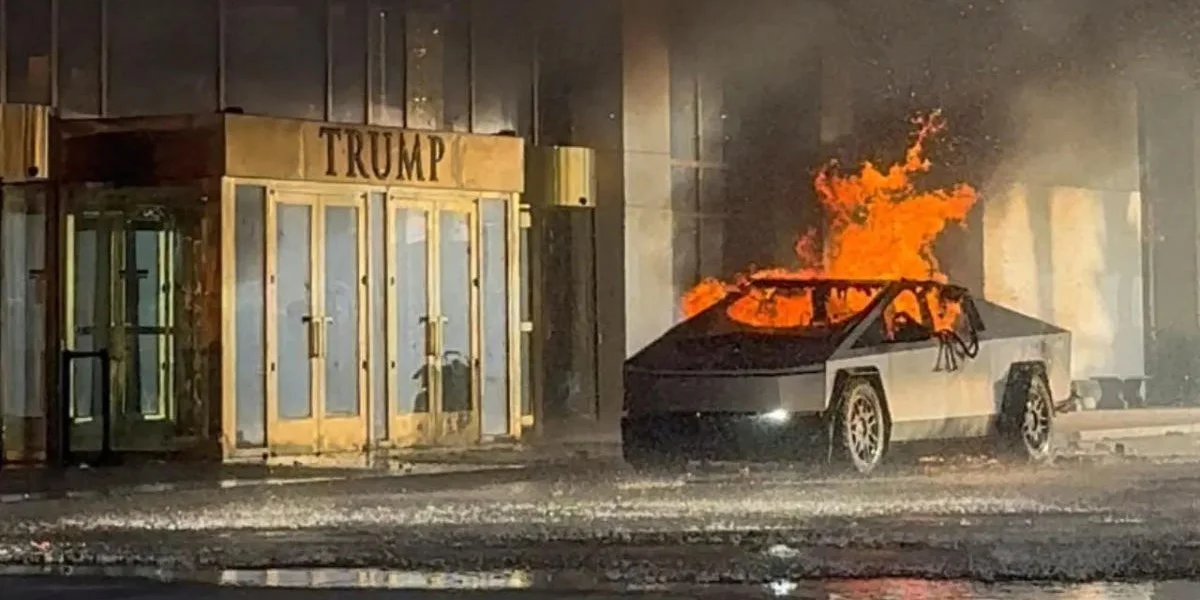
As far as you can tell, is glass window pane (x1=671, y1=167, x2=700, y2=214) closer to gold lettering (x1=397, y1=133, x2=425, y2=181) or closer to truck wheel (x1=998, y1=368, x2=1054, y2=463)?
gold lettering (x1=397, y1=133, x2=425, y2=181)

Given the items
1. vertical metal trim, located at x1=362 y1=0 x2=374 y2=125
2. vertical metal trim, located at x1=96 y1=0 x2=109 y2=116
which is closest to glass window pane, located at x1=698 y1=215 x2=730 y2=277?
vertical metal trim, located at x1=362 y1=0 x2=374 y2=125

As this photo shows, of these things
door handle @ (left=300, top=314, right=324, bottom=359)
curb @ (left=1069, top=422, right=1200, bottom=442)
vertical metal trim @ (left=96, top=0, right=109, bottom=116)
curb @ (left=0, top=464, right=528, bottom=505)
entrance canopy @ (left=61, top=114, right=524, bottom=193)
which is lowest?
curb @ (left=0, top=464, right=528, bottom=505)

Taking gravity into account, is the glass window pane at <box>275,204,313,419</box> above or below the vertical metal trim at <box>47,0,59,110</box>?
below

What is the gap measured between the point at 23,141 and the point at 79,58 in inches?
87.9

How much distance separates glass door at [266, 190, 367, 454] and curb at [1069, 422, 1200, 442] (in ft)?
26.6

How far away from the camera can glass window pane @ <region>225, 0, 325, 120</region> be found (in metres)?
26.7

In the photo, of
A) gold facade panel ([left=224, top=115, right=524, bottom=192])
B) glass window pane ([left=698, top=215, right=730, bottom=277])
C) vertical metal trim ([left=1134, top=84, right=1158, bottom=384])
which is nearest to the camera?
gold facade panel ([left=224, top=115, right=524, bottom=192])

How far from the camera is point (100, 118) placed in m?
24.4

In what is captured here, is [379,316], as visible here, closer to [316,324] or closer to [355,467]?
[316,324]

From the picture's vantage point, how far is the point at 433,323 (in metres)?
26.3

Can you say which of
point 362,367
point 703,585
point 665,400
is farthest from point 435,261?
point 703,585

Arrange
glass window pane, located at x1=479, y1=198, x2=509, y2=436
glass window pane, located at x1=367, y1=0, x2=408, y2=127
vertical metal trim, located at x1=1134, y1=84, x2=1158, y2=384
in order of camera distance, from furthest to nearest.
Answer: vertical metal trim, located at x1=1134, y1=84, x2=1158, y2=384
glass window pane, located at x1=367, y1=0, x2=408, y2=127
glass window pane, located at x1=479, y1=198, x2=509, y2=436

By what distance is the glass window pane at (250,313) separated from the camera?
933 inches

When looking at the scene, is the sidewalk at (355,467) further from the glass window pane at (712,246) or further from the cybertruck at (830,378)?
the glass window pane at (712,246)
